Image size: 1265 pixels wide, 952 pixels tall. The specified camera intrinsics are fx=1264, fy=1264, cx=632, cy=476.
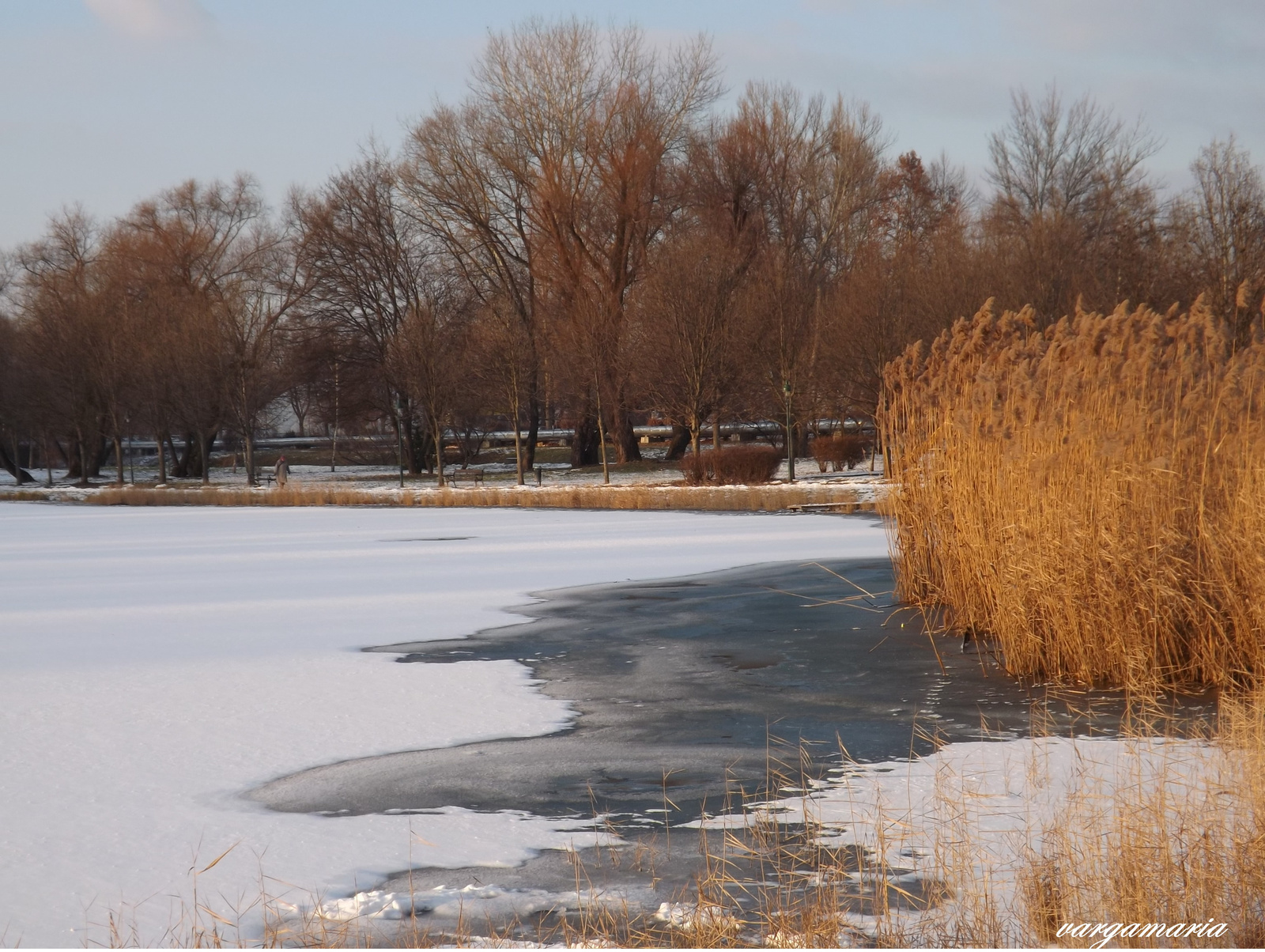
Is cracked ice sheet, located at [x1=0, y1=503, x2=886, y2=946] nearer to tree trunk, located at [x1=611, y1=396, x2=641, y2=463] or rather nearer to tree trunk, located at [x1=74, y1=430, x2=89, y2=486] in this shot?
tree trunk, located at [x1=611, y1=396, x2=641, y2=463]

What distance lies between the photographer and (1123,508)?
7664 mm

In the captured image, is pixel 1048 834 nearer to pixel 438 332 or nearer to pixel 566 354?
pixel 566 354

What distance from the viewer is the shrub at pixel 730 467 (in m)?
30.2

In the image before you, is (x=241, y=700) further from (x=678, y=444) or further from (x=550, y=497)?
(x=678, y=444)

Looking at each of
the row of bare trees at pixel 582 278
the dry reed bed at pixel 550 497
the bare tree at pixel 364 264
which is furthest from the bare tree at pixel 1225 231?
the bare tree at pixel 364 264

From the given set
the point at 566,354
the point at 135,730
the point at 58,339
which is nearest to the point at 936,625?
the point at 135,730

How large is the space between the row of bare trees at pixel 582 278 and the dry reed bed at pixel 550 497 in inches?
163

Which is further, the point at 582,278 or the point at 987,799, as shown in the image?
the point at 582,278

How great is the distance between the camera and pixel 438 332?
42.6 meters

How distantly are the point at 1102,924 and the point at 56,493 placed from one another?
1634 inches

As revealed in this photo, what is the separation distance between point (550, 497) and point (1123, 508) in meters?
22.1

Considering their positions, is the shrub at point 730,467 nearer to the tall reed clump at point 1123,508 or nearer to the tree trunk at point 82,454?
the tall reed clump at point 1123,508

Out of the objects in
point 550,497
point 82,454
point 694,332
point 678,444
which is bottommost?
point 550,497

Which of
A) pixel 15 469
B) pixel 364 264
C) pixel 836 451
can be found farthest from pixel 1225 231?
pixel 15 469
